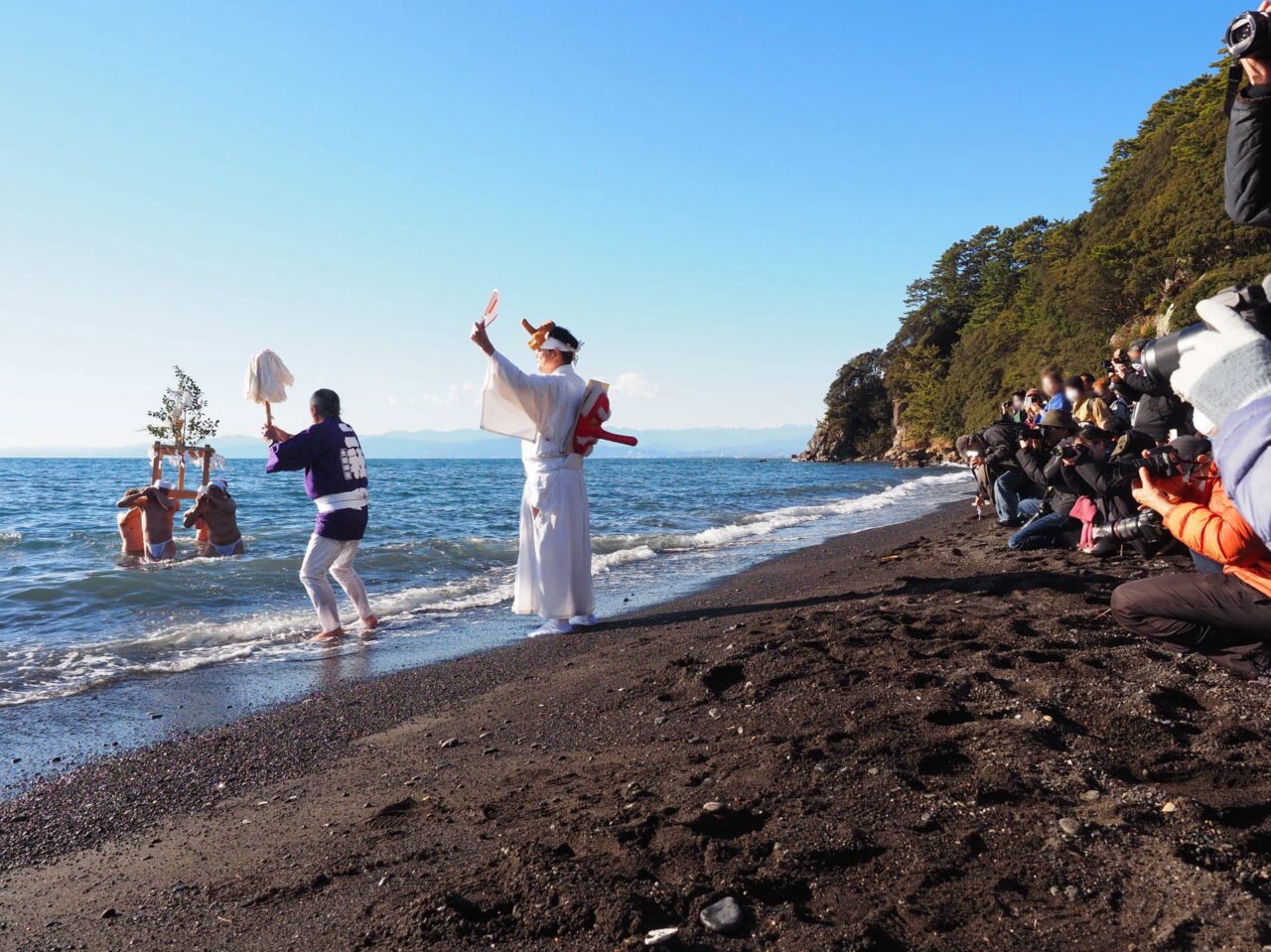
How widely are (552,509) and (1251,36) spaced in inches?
206

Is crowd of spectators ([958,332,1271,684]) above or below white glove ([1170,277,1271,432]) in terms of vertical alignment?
below

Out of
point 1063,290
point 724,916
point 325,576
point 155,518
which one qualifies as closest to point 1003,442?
point 325,576

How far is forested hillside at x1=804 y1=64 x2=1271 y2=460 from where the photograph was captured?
1278 inches

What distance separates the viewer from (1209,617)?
3418 mm

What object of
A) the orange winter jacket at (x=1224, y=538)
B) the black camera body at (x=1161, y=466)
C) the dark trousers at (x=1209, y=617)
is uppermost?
the black camera body at (x=1161, y=466)

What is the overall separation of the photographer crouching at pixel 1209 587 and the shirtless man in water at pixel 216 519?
10711 millimetres

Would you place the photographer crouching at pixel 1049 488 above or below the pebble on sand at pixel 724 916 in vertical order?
above

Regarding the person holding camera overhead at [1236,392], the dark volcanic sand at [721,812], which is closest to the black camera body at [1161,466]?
the dark volcanic sand at [721,812]

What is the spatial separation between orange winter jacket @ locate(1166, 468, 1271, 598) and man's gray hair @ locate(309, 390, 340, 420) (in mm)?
6373

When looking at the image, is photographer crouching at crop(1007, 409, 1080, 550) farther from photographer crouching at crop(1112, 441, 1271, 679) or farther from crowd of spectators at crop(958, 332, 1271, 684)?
photographer crouching at crop(1112, 441, 1271, 679)

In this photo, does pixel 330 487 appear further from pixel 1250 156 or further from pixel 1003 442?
pixel 1003 442

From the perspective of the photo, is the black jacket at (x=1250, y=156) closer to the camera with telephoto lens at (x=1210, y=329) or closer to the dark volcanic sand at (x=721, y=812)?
the camera with telephoto lens at (x=1210, y=329)

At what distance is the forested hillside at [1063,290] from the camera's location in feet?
107

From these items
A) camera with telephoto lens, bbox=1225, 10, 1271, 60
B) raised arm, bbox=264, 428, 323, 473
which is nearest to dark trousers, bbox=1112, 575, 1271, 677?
camera with telephoto lens, bbox=1225, 10, 1271, 60
